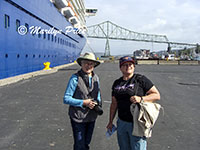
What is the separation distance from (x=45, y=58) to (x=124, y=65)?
51.2 feet

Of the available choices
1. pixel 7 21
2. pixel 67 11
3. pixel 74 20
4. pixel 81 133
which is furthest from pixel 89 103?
pixel 74 20

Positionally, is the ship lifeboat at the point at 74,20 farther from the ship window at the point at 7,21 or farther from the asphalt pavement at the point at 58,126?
the asphalt pavement at the point at 58,126

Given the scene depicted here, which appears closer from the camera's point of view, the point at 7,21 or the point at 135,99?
the point at 135,99

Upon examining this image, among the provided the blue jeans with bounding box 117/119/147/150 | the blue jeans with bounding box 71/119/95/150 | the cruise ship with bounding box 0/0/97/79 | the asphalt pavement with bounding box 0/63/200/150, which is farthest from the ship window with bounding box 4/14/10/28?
the blue jeans with bounding box 117/119/147/150

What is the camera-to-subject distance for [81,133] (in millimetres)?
2430

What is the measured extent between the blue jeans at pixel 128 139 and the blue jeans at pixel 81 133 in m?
0.43

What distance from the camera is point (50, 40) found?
59.3ft

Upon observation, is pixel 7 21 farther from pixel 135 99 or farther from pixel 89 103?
pixel 135 99

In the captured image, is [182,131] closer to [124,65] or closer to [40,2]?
[124,65]

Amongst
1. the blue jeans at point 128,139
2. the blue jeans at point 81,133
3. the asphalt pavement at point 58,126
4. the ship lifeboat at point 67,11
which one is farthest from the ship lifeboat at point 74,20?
the blue jeans at point 128,139

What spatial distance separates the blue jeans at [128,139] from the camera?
2129 millimetres

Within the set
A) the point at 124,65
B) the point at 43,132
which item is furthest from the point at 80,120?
the point at 43,132

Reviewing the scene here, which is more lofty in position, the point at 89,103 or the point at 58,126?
the point at 89,103

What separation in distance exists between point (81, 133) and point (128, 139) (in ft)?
1.91
